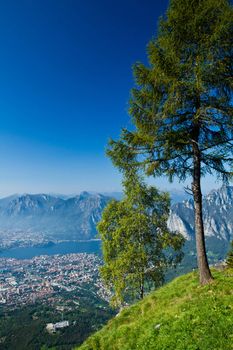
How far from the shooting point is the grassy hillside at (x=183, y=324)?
290 inches

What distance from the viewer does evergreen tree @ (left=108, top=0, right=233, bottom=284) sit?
441 inches

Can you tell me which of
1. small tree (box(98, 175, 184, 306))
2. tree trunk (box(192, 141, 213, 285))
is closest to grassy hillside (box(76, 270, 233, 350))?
Result: tree trunk (box(192, 141, 213, 285))

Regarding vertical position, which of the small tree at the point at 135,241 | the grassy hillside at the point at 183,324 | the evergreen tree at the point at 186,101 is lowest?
the grassy hillside at the point at 183,324

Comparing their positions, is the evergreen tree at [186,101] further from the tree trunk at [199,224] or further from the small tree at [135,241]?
the small tree at [135,241]

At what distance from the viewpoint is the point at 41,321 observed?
104625 millimetres

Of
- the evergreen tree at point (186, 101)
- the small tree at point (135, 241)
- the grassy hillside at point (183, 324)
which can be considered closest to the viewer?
the grassy hillside at point (183, 324)

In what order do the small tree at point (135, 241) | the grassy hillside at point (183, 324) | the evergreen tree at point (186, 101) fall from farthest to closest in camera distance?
the small tree at point (135, 241), the evergreen tree at point (186, 101), the grassy hillside at point (183, 324)

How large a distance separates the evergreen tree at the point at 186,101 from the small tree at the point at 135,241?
5678mm

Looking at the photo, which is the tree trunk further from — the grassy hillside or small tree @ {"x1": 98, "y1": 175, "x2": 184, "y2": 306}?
small tree @ {"x1": 98, "y1": 175, "x2": 184, "y2": 306}

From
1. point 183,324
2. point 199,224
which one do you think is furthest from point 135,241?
point 183,324

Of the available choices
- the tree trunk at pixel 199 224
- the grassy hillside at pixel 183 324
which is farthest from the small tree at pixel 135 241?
the tree trunk at pixel 199 224

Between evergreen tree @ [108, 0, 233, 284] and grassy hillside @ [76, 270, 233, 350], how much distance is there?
1595 millimetres

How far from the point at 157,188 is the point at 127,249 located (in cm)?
505

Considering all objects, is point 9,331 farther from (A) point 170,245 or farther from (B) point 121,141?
(B) point 121,141
